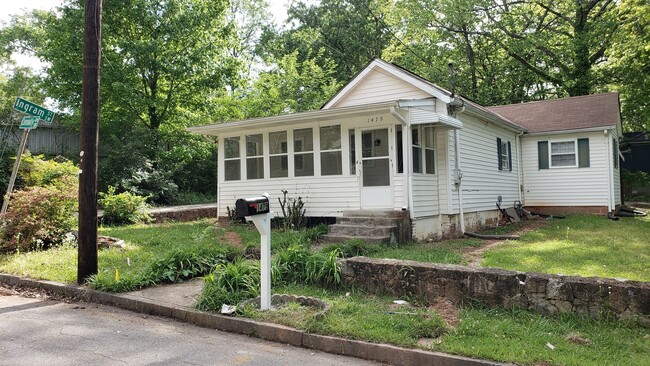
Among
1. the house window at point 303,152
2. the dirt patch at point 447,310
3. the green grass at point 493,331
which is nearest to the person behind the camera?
the green grass at point 493,331

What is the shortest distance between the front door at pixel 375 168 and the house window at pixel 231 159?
405 cm

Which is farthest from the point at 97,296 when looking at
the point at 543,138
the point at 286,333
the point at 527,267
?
the point at 543,138

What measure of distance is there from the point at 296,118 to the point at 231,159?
3046mm

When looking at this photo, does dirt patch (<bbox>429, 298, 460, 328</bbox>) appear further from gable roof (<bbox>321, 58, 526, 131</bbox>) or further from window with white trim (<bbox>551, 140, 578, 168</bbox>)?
window with white trim (<bbox>551, 140, 578, 168</bbox>)

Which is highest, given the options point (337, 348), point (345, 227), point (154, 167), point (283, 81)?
point (283, 81)

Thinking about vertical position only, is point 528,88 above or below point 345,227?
above

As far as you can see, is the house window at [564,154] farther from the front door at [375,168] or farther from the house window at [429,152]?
the front door at [375,168]

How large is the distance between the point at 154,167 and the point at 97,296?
14095mm

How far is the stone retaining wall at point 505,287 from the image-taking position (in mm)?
4375

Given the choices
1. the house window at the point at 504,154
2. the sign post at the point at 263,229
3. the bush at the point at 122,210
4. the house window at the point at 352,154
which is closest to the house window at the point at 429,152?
the house window at the point at 352,154

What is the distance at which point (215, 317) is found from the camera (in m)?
5.17

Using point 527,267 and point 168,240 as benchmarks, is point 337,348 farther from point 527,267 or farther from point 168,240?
point 168,240

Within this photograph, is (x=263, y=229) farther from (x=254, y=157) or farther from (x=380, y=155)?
(x=254, y=157)

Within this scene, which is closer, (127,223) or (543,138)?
(127,223)
